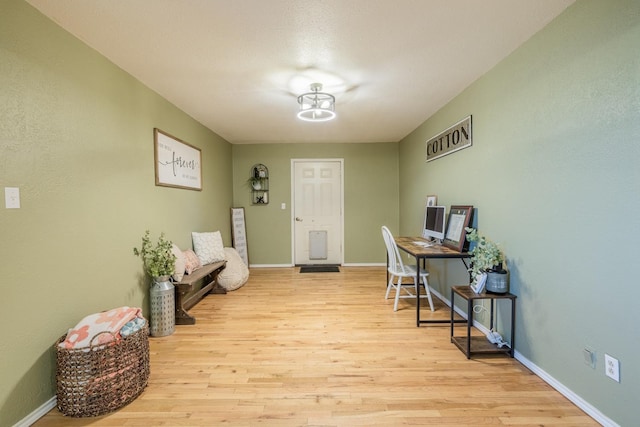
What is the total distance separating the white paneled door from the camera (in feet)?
Answer: 17.7

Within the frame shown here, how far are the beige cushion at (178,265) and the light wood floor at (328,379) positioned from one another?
508mm

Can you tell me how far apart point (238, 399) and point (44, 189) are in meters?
1.69

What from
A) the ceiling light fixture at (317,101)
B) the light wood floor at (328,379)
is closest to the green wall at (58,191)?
the light wood floor at (328,379)

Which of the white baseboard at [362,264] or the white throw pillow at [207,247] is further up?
the white throw pillow at [207,247]

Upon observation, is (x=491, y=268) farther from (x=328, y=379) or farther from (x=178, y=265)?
(x=178, y=265)

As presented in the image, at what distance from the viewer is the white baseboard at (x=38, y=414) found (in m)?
1.55

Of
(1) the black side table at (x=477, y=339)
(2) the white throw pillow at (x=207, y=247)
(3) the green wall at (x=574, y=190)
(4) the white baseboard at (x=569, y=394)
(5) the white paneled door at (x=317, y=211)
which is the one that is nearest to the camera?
(3) the green wall at (x=574, y=190)

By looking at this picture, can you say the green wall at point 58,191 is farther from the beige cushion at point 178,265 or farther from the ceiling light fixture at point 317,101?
the ceiling light fixture at point 317,101

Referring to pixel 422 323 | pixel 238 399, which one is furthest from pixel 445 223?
pixel 238 399

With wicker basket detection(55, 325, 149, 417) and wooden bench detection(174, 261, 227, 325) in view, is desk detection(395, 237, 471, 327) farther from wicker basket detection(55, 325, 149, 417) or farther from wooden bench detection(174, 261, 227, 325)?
wicker basket detection(55, 325, 149, 417)

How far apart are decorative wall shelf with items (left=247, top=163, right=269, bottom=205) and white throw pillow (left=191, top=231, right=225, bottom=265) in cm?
150

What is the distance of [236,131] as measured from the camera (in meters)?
4.43

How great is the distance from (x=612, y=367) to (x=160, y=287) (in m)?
3.16

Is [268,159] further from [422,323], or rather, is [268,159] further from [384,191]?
[422,323]
